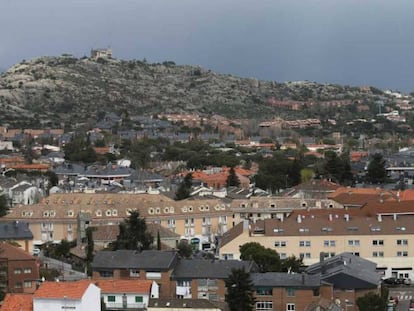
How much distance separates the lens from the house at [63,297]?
104 ft

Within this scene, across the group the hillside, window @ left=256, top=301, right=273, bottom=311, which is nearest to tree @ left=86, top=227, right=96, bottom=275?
window @ left=256, top=301, right=273, bottom=311

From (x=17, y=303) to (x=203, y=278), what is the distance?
295 inches

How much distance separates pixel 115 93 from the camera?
6673 inches

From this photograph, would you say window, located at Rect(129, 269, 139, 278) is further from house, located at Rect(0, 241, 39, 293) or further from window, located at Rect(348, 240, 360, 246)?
window, located at Rect(348, 240, 360, 246)

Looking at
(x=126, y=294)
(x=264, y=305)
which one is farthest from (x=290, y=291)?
(x=126, y=294)

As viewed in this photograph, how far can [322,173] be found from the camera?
80500 millimetres

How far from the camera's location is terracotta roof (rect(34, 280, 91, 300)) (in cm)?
3189

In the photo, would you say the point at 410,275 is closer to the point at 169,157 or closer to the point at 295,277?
the point at 295,277

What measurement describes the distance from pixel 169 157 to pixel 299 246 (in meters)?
58.7

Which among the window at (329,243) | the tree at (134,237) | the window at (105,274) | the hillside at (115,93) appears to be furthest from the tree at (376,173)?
the hillside at (115,93)

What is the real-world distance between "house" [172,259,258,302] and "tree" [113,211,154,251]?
6.63m

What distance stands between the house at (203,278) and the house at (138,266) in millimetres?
366

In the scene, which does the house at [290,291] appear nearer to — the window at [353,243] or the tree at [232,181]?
the window at [353,243]

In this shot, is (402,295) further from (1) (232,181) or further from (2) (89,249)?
(1) (232,181)
